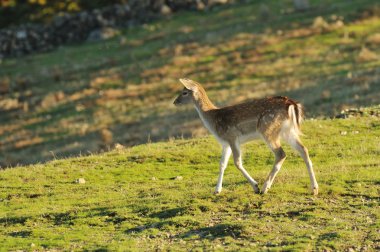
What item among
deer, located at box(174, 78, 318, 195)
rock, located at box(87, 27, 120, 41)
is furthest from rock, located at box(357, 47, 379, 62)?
deer, located at box(174, 78, 318, 195)

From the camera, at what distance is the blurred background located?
41.2 m

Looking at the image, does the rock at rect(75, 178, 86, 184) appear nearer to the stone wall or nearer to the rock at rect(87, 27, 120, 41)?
the rock at rect(87, 27, 120, 41)

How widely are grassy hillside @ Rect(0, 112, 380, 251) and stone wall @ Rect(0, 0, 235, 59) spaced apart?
41525 millimetres

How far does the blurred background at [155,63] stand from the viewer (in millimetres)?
41219

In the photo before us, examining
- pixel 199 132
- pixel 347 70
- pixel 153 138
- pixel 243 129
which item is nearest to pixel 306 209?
pixel 243 129

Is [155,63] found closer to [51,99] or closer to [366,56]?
[51,99]

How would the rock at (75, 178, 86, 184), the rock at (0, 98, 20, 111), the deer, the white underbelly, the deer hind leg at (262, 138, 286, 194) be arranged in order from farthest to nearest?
the rock at (0, 98, 20, 111)
the rock at (75, 178, 86, 184)
the white underbelly
the deer hind leg at (262, 138, 286, 194)
the deer

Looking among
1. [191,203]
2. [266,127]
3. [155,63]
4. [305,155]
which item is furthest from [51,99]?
[305,155]

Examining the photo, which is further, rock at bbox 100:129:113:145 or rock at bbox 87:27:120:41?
rock at bbox 87:27:120:41

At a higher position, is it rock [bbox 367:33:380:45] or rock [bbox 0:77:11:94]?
rock [bbox 367:33:380:45]

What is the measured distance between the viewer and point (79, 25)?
66.2 metres

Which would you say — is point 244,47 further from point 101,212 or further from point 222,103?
point 101,212

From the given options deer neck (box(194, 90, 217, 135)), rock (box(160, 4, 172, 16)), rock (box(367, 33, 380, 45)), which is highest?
deer neck (box(194, 90, 217, 135))

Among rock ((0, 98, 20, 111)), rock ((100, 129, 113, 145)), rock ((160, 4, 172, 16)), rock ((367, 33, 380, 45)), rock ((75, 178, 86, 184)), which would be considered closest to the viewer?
rock ((75, 178, 86, 184))
